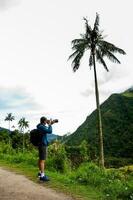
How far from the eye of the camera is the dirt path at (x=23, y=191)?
1065 centimetres

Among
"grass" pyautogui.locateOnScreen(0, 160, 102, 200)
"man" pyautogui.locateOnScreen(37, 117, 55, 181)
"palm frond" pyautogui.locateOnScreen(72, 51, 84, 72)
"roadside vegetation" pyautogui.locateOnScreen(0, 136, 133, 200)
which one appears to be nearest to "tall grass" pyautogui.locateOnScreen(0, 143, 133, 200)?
"roadside vegetation" pyautogui.locateOnScreen(0, 136, 133, 200)

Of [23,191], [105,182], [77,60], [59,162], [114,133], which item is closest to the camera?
→ [23,191]

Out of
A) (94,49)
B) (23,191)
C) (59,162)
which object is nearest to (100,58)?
(94,49)

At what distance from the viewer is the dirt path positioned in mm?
10648

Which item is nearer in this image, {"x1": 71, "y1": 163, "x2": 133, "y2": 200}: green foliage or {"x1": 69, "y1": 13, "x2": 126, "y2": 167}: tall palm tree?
{"x1": 71, "y1": 163, "x2": 133, "y2": 200}: green foliage

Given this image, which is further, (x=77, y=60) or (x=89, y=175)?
(x=77, y=60)

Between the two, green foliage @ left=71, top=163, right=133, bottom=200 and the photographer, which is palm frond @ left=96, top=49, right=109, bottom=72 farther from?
the photographer

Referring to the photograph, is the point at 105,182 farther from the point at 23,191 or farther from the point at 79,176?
the point at 23,191

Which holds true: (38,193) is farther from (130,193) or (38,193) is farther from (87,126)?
(87,126)

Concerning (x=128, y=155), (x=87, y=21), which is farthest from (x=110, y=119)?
(x=87, y=21)

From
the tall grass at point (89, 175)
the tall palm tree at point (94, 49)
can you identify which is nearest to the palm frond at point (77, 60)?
the tall palm tree at point (94, 49)

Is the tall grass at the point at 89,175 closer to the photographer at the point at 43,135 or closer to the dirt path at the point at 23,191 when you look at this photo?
the photographer at the point at 43,135

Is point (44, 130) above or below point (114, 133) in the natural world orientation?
below

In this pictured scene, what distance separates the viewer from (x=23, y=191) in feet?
37.4
